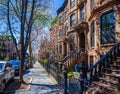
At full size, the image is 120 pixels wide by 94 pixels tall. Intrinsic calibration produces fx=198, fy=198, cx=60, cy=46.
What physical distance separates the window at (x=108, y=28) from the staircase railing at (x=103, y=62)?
2.85m

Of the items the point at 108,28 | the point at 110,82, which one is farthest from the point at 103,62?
the point at 108,28

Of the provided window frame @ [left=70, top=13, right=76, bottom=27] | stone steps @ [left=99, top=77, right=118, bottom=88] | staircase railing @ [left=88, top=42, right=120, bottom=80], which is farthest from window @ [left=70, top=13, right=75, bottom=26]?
stone steps @ [left=99, top=77, right=118, bottom=88]

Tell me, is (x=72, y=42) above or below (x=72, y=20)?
below

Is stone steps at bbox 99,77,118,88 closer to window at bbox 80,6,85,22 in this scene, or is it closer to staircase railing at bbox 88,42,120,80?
staircase railing at bbox 88,42,120,80

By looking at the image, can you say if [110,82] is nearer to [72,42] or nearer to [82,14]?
[82,14]

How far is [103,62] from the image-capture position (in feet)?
38.7

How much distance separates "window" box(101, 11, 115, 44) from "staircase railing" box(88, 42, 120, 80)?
285cm

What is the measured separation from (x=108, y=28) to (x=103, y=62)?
14.6 feet

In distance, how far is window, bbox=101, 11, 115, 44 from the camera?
48.8ft

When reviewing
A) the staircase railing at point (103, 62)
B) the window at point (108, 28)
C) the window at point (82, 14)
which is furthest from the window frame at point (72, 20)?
the staircase railing at point (103, 62)

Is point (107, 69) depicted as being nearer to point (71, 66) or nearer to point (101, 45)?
point (101, 45)

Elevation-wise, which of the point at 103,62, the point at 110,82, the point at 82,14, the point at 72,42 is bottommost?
the point at 110,82

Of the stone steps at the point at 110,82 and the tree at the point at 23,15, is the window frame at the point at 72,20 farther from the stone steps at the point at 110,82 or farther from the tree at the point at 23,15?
the stone steps at the point at 110,82

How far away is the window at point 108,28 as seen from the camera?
1488 centimetres
